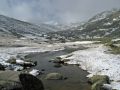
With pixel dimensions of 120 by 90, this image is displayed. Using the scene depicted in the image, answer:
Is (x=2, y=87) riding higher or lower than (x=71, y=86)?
higher

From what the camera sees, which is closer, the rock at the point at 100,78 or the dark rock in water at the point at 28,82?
the dark rock in water at the point at 28,82

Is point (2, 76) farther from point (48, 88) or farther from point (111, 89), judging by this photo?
point (111, 89)

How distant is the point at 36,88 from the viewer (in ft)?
84.5

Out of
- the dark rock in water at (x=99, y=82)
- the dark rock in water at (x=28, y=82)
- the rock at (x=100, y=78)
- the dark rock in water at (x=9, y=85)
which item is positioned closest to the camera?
the dark rock in water at (x=9, y=85)

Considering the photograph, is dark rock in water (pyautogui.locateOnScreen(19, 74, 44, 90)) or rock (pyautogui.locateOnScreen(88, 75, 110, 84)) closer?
dark rock in water (pyautogui.locateOnScreen(19, 74, 44, 90))

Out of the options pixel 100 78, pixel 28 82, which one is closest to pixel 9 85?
pixel 28 82

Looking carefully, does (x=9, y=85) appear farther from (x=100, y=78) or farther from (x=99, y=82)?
(x=100, y=78)

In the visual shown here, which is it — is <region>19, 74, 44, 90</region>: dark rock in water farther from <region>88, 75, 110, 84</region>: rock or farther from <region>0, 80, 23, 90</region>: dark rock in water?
<region>88, 75, 110, 84</region>: rock

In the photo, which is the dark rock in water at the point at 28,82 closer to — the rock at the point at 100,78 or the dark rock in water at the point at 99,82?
the dark rock in water at the point at 99,82

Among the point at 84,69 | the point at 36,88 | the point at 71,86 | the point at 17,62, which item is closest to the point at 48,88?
the point at 71,86

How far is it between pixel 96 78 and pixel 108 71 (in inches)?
252

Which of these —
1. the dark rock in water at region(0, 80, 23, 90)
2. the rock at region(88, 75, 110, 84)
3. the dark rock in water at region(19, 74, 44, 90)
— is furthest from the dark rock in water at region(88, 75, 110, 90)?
the dark rock in water at region(0, 80, 23, 90)

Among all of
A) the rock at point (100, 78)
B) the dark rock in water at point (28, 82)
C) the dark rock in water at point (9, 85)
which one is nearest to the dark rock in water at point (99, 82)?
the rock at point (100, 78)

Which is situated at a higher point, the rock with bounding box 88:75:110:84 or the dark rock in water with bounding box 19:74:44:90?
the dark rock in water with bounding box 19:74:44:90
